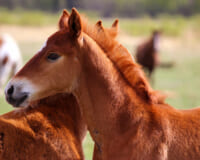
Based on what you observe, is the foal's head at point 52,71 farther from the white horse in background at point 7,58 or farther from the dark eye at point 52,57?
the white horse in background at point 7,58

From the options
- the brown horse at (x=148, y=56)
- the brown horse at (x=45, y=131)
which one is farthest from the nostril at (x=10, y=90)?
the brown horse at (x=148, y=56)

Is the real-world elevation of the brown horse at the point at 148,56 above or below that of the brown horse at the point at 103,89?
below

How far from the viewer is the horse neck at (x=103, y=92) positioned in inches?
113

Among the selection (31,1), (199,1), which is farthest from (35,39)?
(199,1)

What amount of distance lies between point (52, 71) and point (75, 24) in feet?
1.58

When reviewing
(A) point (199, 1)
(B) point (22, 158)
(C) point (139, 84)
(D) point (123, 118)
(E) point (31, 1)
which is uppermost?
(C) point (139, 84)

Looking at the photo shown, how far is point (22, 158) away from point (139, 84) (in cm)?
131

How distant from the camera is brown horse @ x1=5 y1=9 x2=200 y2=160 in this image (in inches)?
110

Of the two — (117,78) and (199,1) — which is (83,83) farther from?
(199,1)

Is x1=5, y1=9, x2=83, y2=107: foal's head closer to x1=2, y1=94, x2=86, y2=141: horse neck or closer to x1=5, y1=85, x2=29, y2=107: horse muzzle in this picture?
x1=5, y1=85, x2=29, y2=107: horse muzzle

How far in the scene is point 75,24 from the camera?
2.82 metres

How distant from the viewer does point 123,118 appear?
2.87 m

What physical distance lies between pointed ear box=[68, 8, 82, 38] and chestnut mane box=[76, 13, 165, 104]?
0.50 feet

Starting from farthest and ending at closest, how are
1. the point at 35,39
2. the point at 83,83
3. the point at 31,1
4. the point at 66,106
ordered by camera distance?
the point at 31,1 < the point at 35,39 < the point at 66,106 < the point at 83,83
